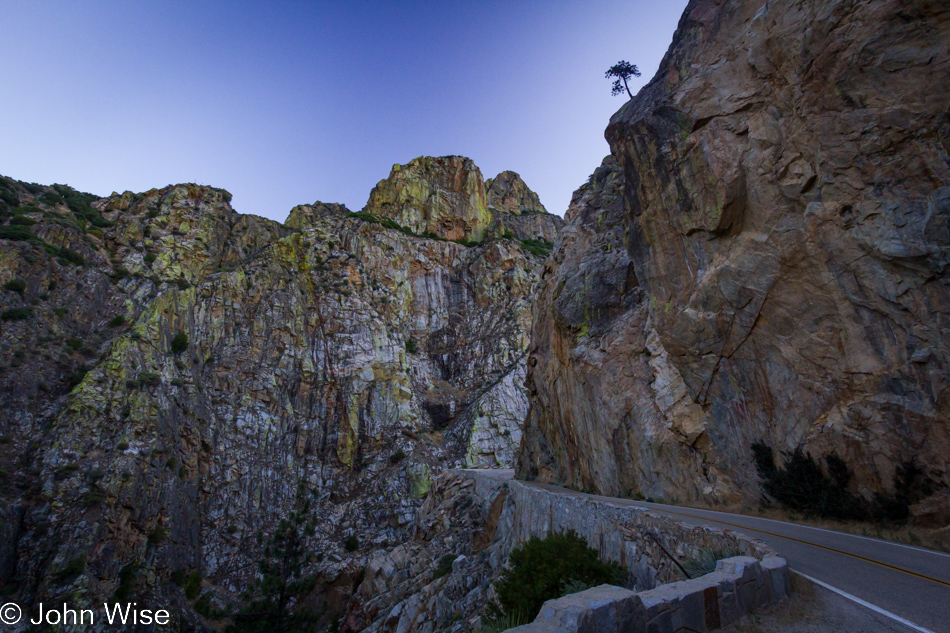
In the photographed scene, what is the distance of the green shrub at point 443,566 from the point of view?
19562 mm

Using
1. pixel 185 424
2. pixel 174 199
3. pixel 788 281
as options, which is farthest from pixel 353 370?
pixel 788 281

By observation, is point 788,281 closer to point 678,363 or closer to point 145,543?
point 678,363

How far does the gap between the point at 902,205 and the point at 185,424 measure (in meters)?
44.3

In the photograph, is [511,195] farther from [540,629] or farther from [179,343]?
[540,629]

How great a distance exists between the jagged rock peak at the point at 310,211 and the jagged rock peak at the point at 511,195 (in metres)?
35.2

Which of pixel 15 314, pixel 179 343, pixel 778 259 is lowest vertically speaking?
pixel 778 259

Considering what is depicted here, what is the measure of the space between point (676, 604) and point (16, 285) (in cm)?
4779

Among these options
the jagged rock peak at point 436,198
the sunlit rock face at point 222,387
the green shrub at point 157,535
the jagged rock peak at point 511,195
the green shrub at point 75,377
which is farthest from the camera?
the jagged rock peak at point 511,195

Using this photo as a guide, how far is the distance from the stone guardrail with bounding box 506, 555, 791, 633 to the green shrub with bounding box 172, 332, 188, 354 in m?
44.2

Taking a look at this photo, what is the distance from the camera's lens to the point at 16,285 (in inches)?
1308

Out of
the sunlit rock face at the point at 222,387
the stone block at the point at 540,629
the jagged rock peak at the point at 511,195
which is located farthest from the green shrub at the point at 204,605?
the jagged rock peak at the point at 511,195

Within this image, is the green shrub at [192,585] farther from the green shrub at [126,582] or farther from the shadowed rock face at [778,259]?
the shadowed rock face at [778,259]

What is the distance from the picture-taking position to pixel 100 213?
4588 centimetres

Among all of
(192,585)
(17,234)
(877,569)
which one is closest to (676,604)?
(877,569)
